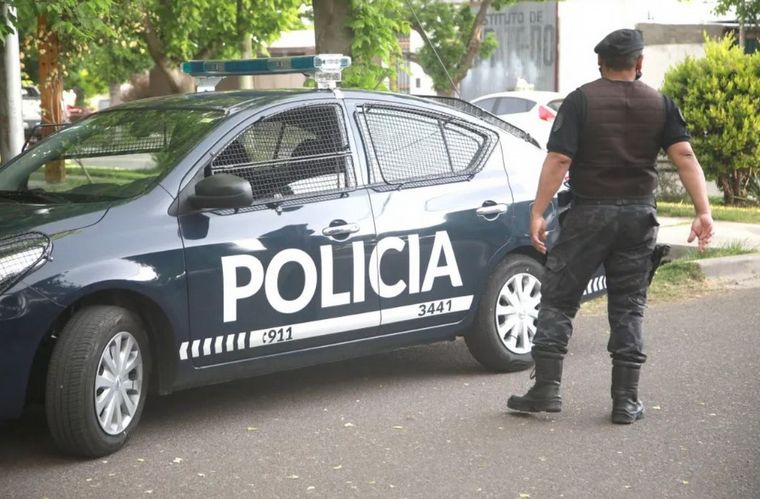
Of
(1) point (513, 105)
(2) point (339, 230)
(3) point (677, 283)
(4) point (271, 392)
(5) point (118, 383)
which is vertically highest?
(2) point (339, 230)

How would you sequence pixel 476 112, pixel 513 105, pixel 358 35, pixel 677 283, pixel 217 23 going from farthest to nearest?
1. pixel 513 105
2. pixel 217 23
3. pixel 358 35
4. pixel 677 283
5. pixel 476 112

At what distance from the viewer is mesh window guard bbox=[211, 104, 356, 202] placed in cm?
616

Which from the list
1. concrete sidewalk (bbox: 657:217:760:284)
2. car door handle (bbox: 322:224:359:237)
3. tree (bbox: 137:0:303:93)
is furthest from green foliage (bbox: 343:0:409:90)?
tree (bbox: 137:0:303:93)

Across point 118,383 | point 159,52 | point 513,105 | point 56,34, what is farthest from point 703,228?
point 513,105

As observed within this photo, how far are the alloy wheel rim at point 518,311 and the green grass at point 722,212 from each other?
691 centimetres

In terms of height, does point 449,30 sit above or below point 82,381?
above

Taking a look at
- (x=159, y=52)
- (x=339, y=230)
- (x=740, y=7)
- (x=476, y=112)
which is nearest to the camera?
(x=339, y=230)

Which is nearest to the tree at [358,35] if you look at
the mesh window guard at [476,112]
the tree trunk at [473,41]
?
the mesh window guard at [476,112]

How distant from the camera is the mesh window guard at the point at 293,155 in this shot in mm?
6164

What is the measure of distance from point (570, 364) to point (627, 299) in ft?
4.53

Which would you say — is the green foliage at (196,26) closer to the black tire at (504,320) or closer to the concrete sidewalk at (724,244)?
the concrete sidewalk at (724,244)

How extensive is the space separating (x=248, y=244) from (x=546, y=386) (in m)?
1.55

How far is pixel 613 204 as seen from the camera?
5938 mm

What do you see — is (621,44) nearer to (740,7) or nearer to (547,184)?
(547,184)
